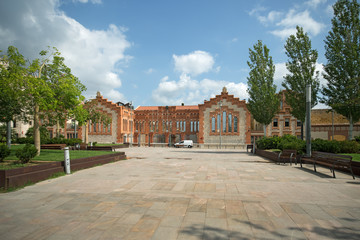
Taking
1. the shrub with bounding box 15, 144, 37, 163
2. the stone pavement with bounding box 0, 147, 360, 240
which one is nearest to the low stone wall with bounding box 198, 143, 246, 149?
the shrub with bounding box 15, 144, 37, 163

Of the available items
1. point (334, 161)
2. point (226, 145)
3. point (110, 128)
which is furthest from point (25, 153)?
point (110, 128)

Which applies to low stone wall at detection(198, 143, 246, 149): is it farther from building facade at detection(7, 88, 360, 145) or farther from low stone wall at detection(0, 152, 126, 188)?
low stone wall at detection(0, 152, 126, 188)

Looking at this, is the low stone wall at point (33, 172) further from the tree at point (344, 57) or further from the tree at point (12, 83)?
the tree at point (344, 57)

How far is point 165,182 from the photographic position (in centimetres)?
822

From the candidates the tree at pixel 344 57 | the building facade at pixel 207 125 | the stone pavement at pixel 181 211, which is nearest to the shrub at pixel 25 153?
the stone pavement at pixel 181 211

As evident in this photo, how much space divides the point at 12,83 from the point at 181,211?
12.9m

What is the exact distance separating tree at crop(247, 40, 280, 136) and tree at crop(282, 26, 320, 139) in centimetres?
334

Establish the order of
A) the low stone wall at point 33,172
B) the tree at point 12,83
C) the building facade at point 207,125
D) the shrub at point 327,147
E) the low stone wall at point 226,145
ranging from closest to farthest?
the low stone wall at point 33,172 < the tree at point 12,83 < the shrub at point 327,147 < the building facade at point 207,125 < the low stone wall at point 226,145

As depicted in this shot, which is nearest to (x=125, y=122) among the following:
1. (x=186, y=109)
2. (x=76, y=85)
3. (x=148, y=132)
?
(x=148, y=132)

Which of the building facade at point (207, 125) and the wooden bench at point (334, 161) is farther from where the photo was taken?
the building facade at point (207, 125)

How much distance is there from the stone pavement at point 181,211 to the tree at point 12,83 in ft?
23.4

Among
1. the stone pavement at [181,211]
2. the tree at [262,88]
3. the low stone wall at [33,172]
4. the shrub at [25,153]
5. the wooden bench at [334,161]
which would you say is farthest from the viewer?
the tree at [262,88]

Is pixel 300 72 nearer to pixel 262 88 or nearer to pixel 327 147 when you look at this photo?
pixel 262 88

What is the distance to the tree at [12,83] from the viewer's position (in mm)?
12016
